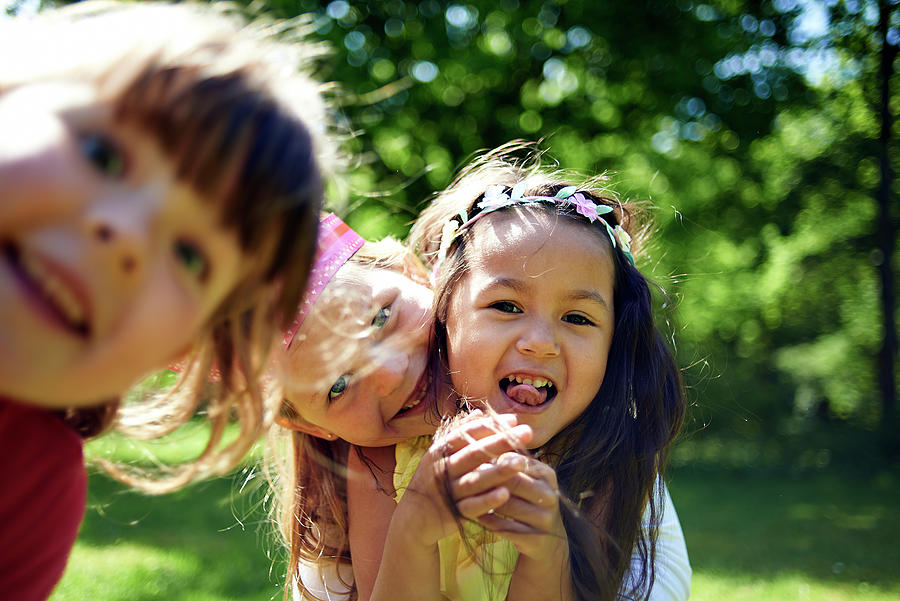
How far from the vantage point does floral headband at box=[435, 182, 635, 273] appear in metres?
2.64

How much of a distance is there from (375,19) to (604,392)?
36.6ft

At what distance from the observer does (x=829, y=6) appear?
449 inches

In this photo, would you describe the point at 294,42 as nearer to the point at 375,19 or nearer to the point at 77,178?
the point at 77,178

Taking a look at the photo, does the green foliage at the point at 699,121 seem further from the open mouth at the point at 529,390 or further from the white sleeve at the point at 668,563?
the open mouth at the point at 529,390

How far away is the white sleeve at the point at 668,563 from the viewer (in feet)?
8.78

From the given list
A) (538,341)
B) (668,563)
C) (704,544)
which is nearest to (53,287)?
(538,341)

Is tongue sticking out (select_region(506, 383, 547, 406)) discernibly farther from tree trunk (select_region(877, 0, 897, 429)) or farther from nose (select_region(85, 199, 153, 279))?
tree trunk (select_region(877, 0, 897, 429))

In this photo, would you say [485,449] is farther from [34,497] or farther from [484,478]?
[34,497]

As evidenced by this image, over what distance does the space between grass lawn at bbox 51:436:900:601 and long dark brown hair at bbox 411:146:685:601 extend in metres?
1.34

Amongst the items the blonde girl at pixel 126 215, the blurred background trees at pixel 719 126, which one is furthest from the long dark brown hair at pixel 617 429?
the blurred background trees at pixel 719 126

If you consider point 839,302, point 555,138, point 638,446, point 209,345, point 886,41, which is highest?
point 209,345

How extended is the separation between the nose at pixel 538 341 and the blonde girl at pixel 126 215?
82cm

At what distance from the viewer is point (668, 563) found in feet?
9.16

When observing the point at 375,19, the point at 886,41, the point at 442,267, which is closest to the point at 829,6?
the point at 886,41
